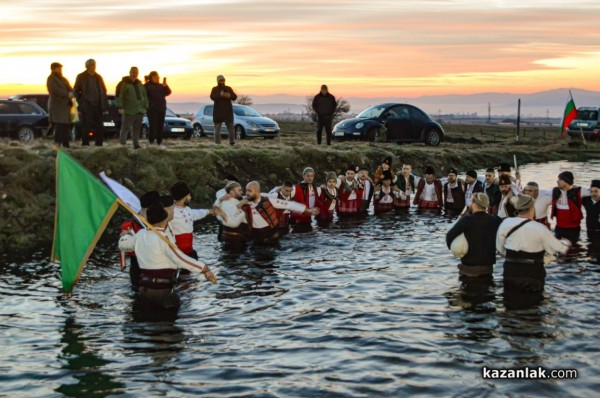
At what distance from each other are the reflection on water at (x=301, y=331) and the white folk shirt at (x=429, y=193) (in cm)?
714

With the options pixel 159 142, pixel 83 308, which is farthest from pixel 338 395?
pixel 159 142

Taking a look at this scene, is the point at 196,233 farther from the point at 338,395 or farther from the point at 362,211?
the point at 338,395

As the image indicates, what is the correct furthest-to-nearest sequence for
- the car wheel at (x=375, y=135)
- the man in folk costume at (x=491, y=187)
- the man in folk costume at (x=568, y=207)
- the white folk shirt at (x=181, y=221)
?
1. the car wheel at (x=375, y=135)
2. the man in folk costume at (x=491, y=187)
3. the man in folk costume at (x=568, y=207)
4. the white folk shirt at (x=181, y=221)

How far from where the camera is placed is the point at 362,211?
75.5ft

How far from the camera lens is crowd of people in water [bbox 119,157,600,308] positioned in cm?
1218

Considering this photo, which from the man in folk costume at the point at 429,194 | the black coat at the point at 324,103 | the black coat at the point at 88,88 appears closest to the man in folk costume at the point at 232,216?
the man in folk costume at the point at 429,194

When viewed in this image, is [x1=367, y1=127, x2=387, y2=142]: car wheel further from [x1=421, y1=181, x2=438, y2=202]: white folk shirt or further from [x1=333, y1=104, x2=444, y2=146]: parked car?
[x1=421, y1=181, x2=438, y2=202]: white folk shirt

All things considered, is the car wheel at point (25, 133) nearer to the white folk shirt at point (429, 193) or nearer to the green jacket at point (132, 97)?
the green jacket at point (132, 97)

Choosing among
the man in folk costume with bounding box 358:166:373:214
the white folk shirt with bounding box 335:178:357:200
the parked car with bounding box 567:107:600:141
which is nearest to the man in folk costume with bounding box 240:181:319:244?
the white folk shirt with bounding box 335:178:357:200

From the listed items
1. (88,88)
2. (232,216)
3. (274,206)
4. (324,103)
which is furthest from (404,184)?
(88,88)

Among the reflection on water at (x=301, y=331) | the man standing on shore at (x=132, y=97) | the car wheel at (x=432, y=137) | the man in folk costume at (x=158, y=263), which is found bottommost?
the reflection on water at (x=301, y=331)

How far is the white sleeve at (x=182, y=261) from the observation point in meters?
11.8

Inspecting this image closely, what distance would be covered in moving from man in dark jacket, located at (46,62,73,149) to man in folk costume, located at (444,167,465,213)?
11.4 meters

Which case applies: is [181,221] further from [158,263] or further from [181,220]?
[158,263]
